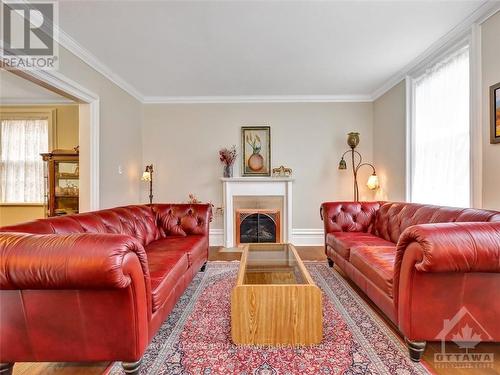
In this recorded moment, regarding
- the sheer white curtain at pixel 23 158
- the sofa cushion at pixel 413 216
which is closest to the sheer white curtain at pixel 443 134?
the sofa cushion at pixel 413 216

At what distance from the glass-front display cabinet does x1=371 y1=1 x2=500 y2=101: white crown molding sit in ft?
16.0

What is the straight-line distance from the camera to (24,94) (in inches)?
159

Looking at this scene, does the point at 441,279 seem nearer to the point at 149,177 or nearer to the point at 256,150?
the point at 256,150

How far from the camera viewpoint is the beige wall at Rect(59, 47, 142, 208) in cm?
318

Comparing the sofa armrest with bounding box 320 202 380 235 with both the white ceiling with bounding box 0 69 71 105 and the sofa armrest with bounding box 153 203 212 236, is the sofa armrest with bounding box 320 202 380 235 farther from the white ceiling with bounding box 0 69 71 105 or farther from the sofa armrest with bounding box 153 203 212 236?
the white ceiling with bounding box 0 69 71 105

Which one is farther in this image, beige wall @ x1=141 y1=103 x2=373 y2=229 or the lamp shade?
beige wall @ x1=141 y1=103 x2=373 y2=229

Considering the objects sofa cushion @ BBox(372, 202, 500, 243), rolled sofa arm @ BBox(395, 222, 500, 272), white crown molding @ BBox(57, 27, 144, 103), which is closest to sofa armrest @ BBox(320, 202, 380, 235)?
sofa cushion @ BBox(372, 202, 500, 243)

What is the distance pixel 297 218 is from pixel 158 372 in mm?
3644

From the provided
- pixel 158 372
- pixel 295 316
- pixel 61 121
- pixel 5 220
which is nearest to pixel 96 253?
pixel 158 372

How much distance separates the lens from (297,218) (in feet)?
16.1

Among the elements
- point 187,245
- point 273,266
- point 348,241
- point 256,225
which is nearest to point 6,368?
point 187,245

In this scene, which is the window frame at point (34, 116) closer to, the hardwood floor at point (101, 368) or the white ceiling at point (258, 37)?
the white ceiling at point (258, 37)

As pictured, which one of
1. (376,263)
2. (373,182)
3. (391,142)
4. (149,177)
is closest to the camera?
→ (376,263)

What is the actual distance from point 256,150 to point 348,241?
251 cm
